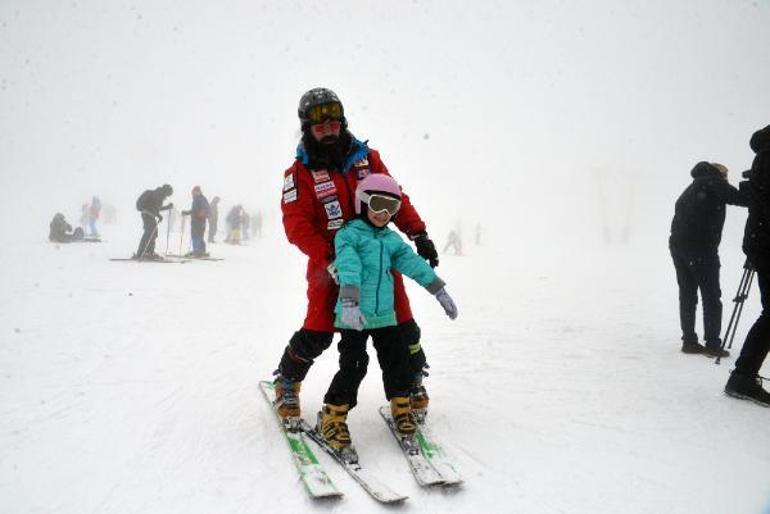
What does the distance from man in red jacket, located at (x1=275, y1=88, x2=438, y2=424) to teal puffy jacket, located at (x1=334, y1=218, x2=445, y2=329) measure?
15 cm

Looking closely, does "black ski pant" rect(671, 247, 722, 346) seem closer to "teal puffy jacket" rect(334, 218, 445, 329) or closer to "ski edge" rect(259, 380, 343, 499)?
"teal puffy jacket" rect(334, 218, 445, 329)

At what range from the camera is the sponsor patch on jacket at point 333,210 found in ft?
10.1

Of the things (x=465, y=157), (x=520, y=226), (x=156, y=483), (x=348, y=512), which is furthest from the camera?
(x=465, y=157)

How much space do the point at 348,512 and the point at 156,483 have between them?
1025 millimetres

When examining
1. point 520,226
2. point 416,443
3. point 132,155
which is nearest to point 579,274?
point 416,443

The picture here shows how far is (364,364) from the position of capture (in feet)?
9.96

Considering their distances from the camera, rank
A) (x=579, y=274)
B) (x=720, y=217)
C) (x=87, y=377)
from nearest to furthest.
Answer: (x=87, y=377), (x=720, y=217), (x=579, y=274)

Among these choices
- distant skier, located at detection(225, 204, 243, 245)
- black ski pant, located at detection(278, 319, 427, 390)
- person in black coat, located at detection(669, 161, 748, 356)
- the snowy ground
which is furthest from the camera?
distant skier, located at detection(225, 204, 243, 245)

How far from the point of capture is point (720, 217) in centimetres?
524

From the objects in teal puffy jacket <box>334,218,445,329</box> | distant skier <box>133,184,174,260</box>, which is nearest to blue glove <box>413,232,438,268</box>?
teal puffy jacket <box>334,218,445,329</box>

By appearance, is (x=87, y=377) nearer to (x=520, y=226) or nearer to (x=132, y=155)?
(x=520, y=226)

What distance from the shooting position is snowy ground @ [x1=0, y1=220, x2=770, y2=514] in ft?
8.21

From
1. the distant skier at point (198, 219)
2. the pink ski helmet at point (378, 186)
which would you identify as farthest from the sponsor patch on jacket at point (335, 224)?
the distant skier at point (198, 219)

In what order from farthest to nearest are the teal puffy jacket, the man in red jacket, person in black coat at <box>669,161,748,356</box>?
person in black coat at <box>669,161,748,356</box>
the man in red jacket
the teal puffy jacket
